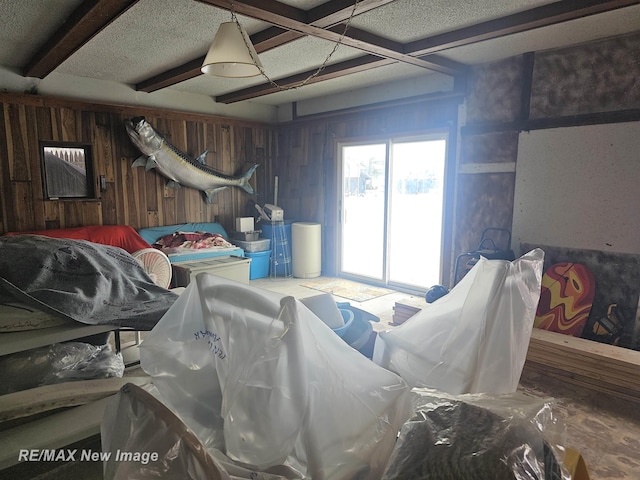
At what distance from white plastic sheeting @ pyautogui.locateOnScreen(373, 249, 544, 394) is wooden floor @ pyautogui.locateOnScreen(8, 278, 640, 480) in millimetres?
323

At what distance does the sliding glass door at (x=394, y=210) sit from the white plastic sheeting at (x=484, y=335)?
9.81 ft

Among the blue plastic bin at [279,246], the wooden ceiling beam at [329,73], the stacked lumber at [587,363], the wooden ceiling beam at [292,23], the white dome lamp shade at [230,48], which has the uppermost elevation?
the wooden ceiling beam at [329,73]

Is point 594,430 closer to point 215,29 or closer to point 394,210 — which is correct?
point 394,210

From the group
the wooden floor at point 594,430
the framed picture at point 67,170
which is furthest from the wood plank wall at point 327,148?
the framed picture at point 67,170

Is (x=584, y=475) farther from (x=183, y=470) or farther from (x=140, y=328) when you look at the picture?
(x=140, y=328)

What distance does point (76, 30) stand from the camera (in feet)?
9.15

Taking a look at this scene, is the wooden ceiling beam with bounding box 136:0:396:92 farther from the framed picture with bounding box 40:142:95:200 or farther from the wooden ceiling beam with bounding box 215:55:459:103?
the framed picture with bounding box 40:142:95:200

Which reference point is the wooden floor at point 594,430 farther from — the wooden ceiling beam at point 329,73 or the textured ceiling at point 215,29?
the wooden ceiling beam at point 329,73

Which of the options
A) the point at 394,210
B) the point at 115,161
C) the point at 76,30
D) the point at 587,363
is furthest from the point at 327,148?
the point at 587,363

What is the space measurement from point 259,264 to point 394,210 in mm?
1940

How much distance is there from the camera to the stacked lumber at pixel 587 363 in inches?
100

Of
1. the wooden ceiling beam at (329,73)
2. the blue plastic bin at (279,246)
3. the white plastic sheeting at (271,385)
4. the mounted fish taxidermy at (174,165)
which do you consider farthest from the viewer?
→ the blue plastic bin at (279,246)

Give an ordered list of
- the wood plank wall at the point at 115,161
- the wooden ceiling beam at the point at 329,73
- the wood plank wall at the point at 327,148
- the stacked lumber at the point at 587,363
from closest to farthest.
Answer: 1. the stacked lumber at the point at 587,363
2. the wooden ceiling beam at the point at 329,73
3. the wood plank wall at the point at 115,161
4. the wood plank wall at the point at 327,148

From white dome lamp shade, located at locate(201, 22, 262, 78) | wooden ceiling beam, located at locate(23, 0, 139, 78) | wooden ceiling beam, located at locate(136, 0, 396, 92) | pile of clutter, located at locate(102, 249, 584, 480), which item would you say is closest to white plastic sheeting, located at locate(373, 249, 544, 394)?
pile of clutter, located at locate(102, 249, 584, 480)
